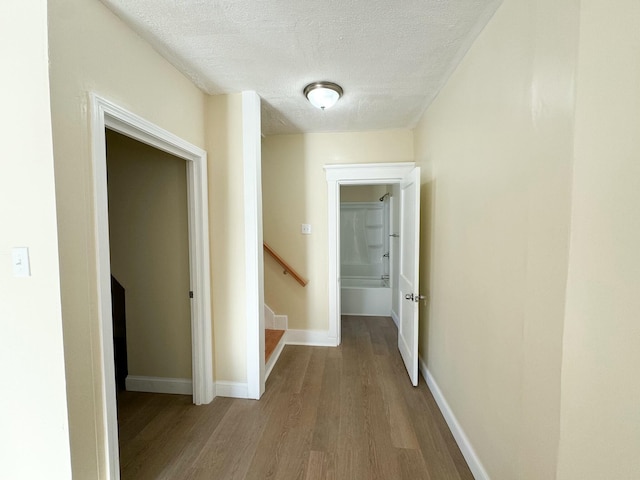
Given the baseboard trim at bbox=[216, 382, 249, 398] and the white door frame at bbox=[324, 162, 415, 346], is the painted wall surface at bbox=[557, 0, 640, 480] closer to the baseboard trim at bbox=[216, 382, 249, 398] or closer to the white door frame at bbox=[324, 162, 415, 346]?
the baseboard trim at bbox=[216, 382, 249, 398]

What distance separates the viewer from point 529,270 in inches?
38.4

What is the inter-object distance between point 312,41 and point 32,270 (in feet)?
5.54

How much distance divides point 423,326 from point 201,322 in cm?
195

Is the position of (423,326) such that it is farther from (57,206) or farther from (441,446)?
(57,206)

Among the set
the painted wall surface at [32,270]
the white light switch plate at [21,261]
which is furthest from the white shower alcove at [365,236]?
the white light switch plate at [21,261]

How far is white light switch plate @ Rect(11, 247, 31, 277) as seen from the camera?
3.41 feet

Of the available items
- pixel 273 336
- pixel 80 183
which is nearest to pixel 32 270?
pixel 80 183

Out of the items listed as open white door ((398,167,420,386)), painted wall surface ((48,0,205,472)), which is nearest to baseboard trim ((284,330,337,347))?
open white door ((398,167,420,386))

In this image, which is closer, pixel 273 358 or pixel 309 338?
pixel 273 358

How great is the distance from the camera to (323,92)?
1.87 m

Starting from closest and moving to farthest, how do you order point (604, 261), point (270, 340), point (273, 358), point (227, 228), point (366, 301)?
point (604, 261) → point (227, 228) → point (273, 358) → point (270, 340) → point (366, 301)

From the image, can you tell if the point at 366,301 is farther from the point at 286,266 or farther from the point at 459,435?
the point at 459,435

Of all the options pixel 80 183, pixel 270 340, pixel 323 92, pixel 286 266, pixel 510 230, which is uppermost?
pixel 323 92

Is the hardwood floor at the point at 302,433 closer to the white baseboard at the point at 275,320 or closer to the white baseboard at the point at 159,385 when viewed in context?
the white baseboard at the point at 159,385
